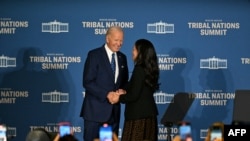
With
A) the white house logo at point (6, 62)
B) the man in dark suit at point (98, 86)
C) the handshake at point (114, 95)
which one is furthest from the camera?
the white house logo at point (6, 62)

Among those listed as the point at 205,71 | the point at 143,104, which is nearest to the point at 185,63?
the point at 205,71

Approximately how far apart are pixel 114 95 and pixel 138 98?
394mm

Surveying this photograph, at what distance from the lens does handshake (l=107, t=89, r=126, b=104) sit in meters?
6.73

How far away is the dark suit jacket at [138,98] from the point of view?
20.9 feet

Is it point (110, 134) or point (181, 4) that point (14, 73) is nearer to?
point (181, 4)

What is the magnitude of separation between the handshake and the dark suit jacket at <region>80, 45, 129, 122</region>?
0.23ft

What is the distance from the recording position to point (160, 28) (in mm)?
8664

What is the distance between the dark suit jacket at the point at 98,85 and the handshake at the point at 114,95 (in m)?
0.07

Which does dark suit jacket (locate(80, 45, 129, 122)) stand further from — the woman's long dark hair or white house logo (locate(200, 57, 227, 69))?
white house logo (locate(200, 57, 227, 69))

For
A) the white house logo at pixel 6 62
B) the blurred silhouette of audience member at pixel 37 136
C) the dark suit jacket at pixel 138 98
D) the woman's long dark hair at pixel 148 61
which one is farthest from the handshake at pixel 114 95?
the white house logo at pixel 6 62

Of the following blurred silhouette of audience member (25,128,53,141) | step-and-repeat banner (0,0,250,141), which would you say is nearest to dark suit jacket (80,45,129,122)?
blurred silhouette of audience member (25,128,53,141)

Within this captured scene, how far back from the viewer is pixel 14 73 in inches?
340

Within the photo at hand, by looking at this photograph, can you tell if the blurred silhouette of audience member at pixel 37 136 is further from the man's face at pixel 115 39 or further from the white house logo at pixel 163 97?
Answer: the white house logo at pixel 163 97

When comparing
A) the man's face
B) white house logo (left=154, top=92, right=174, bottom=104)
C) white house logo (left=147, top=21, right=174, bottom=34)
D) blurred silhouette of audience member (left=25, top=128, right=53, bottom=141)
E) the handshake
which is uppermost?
white house logo (left=147, top=21, right=174, bottom=34)
